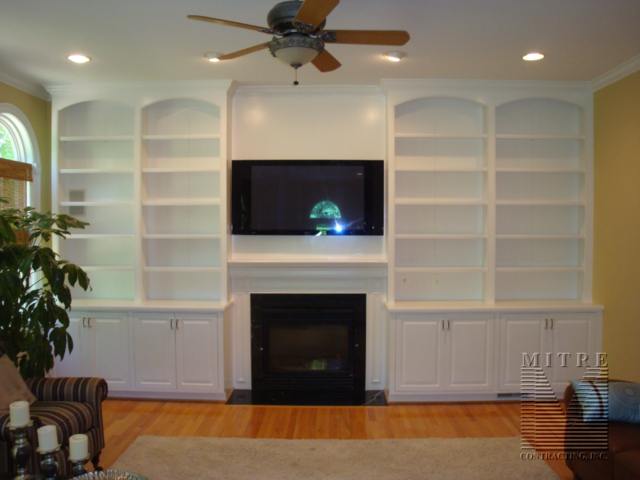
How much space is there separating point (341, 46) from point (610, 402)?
263cm

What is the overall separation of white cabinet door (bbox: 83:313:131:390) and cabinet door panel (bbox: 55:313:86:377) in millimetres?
53

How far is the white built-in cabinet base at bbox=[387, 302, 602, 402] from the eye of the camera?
3941 millimetres

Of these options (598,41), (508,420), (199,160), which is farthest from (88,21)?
(508,420)

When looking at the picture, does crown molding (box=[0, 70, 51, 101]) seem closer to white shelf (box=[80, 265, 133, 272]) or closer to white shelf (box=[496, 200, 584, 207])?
white shelf (box=[80, 265, 133, 272])

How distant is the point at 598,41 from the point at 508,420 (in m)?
2.77

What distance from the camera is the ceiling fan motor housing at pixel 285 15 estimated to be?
6.47 feet


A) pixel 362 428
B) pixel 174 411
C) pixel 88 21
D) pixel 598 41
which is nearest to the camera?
pixel 88 21

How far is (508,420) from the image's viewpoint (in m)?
3.65

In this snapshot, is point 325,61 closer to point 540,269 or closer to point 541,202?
point 541,202

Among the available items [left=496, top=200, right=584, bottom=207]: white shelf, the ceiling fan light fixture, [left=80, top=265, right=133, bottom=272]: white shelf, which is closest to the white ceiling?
the ceiling fan light fixture

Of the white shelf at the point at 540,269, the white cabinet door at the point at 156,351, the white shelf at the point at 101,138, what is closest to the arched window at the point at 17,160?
the white shelf at the point at 101,138

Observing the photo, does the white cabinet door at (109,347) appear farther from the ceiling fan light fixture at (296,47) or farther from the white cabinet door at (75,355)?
the ceiling fan light fixture at (296,47)

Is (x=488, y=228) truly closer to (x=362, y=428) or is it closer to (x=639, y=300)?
(x=639, y=300)

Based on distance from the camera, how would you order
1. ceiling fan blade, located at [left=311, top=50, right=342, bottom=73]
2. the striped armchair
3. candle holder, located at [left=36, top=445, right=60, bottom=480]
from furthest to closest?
the striped armchair → ceiling fan blade, located at [left=311, top=50, right=342, bottom=73] → candle holder, located at [left=36, top=445, right=60, bottom=480]
